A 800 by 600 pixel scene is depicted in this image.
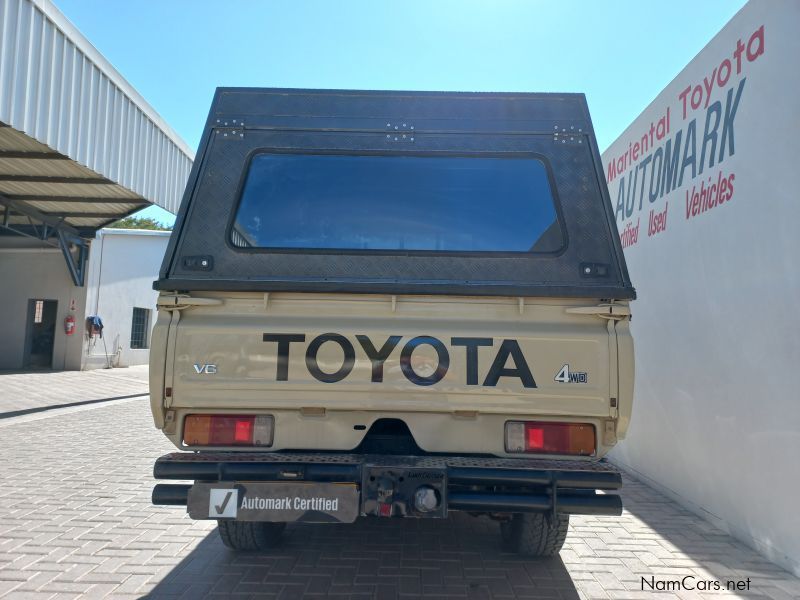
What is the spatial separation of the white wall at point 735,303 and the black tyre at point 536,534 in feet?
4.87

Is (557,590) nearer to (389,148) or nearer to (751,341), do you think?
(751,341)

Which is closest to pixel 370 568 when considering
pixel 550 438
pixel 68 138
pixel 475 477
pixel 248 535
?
pixel 248 535

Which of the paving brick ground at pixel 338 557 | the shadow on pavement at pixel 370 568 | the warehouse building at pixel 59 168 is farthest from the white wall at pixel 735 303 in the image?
the warehouse building at pixel 59 168

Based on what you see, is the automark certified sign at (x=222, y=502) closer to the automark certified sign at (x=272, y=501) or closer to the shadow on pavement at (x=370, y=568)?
the automark certified sign at (x=272, y=501)

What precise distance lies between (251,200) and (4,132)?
7663 mm

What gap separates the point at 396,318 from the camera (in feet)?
9.62

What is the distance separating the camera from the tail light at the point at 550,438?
113 inches

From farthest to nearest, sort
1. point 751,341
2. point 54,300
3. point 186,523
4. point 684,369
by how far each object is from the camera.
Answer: point 54,300
point 684,369
point 186,523
point 751,341

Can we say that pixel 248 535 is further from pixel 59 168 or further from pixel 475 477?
pixel 59 168

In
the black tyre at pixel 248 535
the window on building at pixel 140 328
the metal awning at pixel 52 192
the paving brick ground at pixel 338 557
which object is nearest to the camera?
the paving brick ground at pixel 338 557

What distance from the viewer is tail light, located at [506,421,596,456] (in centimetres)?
287

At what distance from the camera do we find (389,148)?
3293mm

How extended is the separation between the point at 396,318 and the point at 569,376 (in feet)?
2.97

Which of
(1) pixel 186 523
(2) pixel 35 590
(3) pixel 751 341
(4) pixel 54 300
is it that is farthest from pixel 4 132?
(3) pixel 751 341
